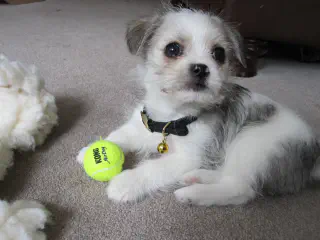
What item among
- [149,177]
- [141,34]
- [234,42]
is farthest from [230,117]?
[141,34]

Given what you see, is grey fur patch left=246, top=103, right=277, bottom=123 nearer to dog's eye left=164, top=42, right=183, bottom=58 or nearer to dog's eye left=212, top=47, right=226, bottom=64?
dog's eye left=212, top=47, right=226, bottom=64

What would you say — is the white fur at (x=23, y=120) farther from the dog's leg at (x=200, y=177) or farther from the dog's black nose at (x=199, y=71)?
the dog's black nose at (x=199, y=71)

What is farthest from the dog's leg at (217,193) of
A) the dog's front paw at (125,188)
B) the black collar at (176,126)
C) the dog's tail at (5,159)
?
the dog's tail at (5,159)

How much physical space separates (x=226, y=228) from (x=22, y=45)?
9.37 ft

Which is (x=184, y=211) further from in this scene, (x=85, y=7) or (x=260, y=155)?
(x=85, y=7)

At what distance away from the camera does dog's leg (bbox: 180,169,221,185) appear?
129 centimetres

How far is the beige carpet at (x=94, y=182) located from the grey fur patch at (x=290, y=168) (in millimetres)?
70

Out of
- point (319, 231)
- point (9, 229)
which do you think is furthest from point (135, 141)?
point (319, 231)

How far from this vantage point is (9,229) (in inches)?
33.4

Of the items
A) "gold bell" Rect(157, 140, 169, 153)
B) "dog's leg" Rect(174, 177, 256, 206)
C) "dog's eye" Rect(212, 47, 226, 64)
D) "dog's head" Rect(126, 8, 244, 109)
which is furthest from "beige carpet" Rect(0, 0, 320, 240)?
"dog's eye" Rect(212, 47, 226, 64)

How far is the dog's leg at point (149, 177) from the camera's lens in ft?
3.80

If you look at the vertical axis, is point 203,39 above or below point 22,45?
above

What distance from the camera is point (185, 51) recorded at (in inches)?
50.2

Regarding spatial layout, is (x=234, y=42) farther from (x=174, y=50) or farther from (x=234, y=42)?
(x=174, y=50)
